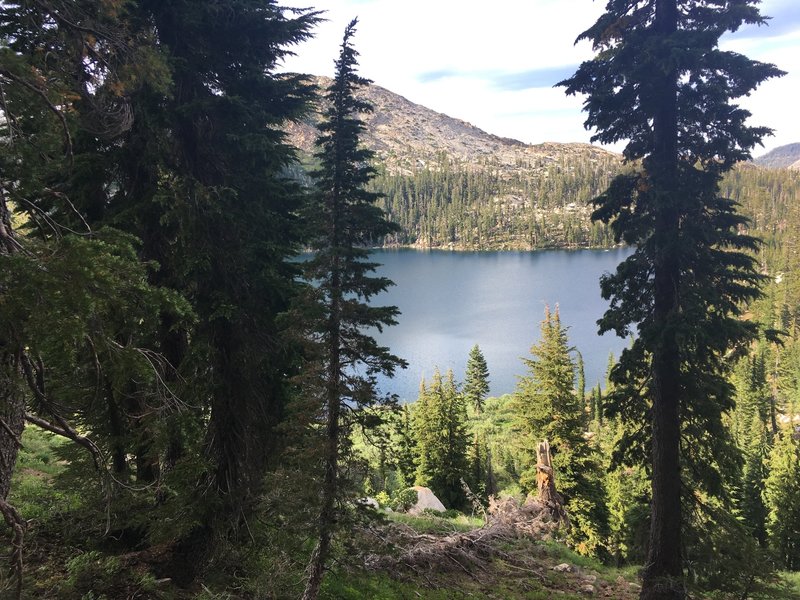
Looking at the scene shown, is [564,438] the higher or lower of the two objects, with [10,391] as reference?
lower

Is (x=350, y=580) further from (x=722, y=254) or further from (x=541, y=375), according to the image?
(x=541, y=375)

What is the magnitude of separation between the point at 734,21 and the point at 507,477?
38.7m

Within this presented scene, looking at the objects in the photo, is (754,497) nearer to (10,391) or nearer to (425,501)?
(425,501)

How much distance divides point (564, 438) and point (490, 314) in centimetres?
6670

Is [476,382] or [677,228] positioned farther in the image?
[476,382]

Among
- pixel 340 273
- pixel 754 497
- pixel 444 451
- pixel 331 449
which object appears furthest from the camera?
pixel 754 497

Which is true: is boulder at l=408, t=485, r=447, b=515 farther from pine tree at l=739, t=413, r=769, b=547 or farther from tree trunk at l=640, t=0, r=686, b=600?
pine tree at l=739, t=413, r=769, b=547

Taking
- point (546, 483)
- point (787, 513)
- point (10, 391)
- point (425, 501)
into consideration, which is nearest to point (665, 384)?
point (10, 391)

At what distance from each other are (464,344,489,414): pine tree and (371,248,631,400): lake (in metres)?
1.72

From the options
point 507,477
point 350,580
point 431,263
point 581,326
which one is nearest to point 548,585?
point 350,580

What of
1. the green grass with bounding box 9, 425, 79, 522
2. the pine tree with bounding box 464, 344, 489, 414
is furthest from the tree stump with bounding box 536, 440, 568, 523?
the pine tree with bounding box 464, 344, 489, 414

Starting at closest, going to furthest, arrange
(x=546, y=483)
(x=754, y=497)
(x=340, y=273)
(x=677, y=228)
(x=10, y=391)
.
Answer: (x=10, y=391) → (x=340, y=273) → (x=677, y=228) → (x=546, y=483) → (x=754, y=497)

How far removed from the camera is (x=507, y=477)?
4069cm

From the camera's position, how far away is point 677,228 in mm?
8070
